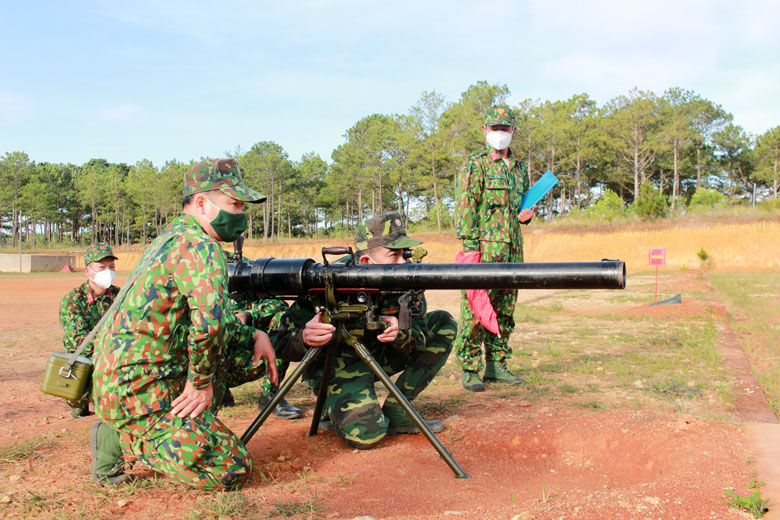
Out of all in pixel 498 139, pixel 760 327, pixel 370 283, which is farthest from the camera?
pixel 760 327

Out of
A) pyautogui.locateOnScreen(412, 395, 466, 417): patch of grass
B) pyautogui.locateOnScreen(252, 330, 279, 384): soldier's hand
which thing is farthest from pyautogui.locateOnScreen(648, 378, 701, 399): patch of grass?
pyautogui.locateOnScreen(252, 330, 279, 384): soldier's hand

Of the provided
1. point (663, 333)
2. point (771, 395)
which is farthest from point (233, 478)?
point (663, 333)

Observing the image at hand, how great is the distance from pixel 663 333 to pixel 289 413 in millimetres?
6275

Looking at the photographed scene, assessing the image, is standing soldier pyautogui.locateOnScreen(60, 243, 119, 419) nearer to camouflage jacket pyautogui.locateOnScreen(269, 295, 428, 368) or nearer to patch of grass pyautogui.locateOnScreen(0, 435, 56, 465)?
patch of grass pyautogui.locateOnScreen(0, 435, 56, 465)

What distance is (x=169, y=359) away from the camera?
113 inches

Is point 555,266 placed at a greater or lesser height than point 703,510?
greater

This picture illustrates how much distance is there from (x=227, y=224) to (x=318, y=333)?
2.75 feet

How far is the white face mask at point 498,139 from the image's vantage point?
5.36 metres

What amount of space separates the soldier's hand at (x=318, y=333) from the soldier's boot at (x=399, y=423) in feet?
3.02

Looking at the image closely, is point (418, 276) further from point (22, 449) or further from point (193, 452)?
point (22, 449)

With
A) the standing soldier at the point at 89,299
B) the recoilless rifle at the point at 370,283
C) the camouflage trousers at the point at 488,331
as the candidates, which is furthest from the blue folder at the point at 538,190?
the standing soldier at the point at 89,299

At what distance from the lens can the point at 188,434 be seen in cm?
279

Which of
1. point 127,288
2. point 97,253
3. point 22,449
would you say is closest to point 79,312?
point 97,253

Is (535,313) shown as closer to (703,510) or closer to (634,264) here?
(703,510)
